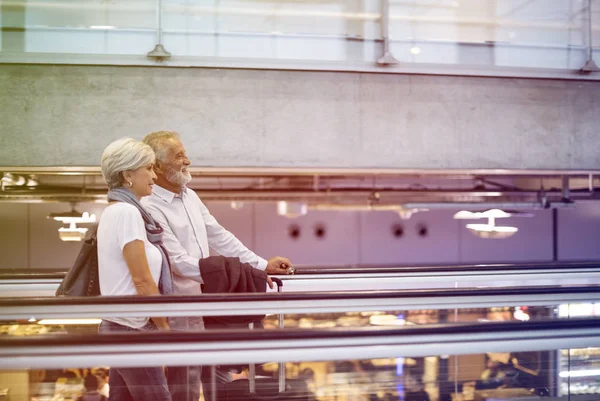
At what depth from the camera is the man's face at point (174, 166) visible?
7.73ft

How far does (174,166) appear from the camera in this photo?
7.75 ft

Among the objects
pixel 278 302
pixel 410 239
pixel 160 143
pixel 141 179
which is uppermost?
pixel 160 143

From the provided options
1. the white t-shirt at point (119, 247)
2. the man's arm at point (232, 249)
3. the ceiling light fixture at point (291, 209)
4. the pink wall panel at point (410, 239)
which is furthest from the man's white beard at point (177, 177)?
the pink wall panel at point (410, 239)

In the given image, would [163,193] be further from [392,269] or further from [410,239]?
[410,239]

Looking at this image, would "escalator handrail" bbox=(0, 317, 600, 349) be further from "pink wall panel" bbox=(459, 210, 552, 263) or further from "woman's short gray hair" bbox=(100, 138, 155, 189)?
"pink wall panel" bbox=(459, 210, 552, 263)

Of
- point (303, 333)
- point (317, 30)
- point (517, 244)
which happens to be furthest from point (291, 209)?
point (303, 333)

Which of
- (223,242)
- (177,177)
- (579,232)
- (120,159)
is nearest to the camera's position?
(120,159)

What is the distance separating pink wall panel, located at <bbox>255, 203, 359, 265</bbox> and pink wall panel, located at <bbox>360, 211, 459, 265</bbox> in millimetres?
293

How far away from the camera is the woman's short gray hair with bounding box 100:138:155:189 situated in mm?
1955

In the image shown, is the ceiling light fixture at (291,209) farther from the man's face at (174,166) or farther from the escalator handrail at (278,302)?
the escalator handrail at (278,302)

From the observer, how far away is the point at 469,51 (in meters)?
5.27

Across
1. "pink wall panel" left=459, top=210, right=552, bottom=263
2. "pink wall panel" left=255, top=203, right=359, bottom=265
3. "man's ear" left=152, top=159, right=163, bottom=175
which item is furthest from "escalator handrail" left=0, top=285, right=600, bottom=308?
"pink wall panel" left=459, top=210, right=552, bottom=263

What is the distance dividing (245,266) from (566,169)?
14.3ft

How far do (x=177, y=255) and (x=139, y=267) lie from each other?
0.37 m
